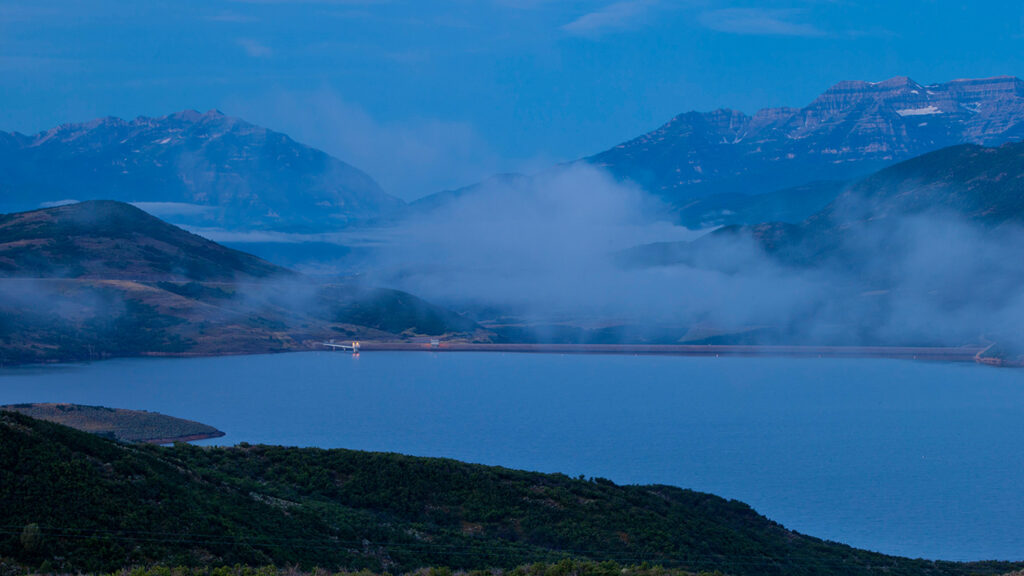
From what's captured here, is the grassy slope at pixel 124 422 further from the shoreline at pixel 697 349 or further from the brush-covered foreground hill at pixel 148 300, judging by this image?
the shoreline at pixel 697 349

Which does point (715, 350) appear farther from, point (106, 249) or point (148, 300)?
point (106, 249)

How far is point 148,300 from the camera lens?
145750 millimetres

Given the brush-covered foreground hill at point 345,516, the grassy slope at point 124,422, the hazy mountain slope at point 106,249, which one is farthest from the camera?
the hazy mountain slope at point 106,249

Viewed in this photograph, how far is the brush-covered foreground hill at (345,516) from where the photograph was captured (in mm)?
20812

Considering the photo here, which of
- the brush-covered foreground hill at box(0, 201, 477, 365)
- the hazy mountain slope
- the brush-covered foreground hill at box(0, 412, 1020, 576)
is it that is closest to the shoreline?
the brush-covered foreground hill at box(0, 201, 477, 365)

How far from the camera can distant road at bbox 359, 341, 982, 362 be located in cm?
15988

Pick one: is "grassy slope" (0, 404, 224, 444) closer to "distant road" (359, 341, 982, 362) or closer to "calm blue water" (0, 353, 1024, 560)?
"calm blue water" (0, 353, 1024, 560)

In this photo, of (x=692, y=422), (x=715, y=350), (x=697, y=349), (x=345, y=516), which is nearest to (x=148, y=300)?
(x=697, y=349)

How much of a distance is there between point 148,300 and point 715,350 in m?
89.2

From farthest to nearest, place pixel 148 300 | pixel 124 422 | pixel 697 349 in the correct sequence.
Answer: pixel 697 349
pixel 148 300
pixel 124 422

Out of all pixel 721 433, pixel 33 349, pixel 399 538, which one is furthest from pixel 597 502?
pixel 33 349

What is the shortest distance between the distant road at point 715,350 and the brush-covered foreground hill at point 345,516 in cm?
12571

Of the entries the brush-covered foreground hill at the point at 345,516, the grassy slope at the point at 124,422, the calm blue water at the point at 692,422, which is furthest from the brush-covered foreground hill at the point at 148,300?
the brush-covered foreground hill at the point at 345,516

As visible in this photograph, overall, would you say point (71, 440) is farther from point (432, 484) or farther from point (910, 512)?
point (910, 512)
